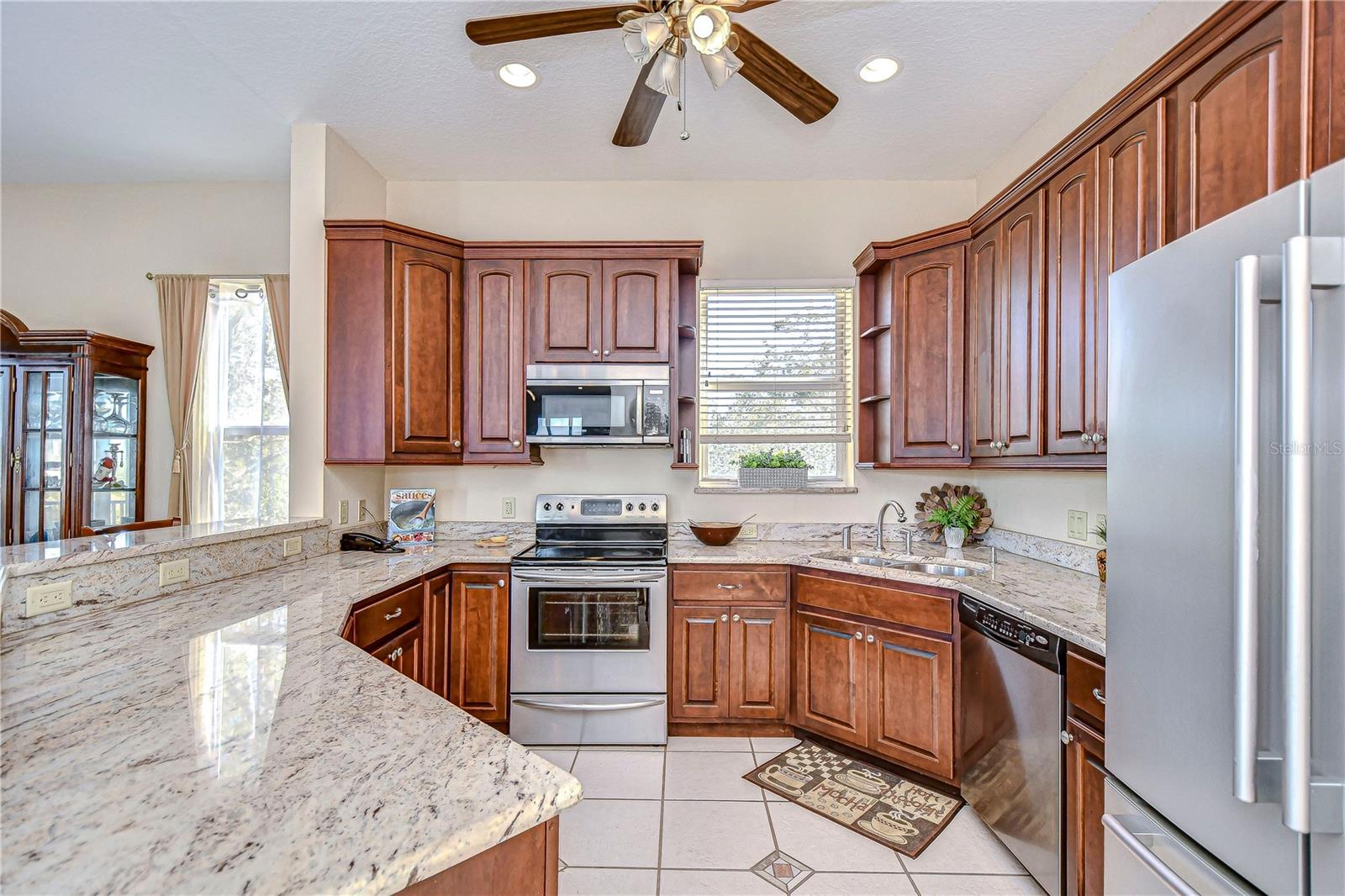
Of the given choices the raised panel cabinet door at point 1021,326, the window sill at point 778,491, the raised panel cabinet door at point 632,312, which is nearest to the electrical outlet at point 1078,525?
the raised panel cabinet door at point 1021,326

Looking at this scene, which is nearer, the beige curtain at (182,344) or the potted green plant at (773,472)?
the potted green plant at (773,472)

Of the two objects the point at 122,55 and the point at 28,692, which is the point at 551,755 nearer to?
the point at 28,692

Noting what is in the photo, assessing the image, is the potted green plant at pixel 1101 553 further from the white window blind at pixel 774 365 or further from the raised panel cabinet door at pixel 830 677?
the white window blind at pixel 774 365

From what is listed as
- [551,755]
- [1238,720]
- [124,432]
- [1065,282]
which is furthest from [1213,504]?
[124,432]

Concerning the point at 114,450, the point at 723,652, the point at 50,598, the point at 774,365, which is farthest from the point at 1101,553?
the point at 114,450

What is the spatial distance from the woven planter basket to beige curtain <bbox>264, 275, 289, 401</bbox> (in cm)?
285

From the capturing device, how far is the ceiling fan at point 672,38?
1.46 metres

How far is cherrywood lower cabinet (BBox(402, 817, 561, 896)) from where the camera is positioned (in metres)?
0.73

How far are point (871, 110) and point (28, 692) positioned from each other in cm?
335

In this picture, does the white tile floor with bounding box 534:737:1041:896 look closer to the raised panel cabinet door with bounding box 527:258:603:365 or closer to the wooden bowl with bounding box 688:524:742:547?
the wooden bowl with bounding box 688:524:742:547

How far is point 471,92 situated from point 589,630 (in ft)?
8.23

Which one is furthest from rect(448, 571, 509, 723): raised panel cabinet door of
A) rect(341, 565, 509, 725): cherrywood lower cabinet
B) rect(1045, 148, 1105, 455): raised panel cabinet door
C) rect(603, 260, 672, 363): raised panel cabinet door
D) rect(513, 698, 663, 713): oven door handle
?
rect(1045, 148, 1105, 455): raised panel cabinet door

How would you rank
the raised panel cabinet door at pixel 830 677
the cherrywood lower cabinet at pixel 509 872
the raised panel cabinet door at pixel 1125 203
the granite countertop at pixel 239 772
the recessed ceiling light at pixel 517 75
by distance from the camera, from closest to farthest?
the granite countertop at pixel 239 772 < the cherrywood lower cabinet at pixel 509 872 < the raised panel cabinet door at pixel 1125 203 < the recessed ceiling light at pixel 517 75 < the raised panel cabinet door at pixel 830 677

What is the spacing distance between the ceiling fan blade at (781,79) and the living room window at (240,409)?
319 centimetres
